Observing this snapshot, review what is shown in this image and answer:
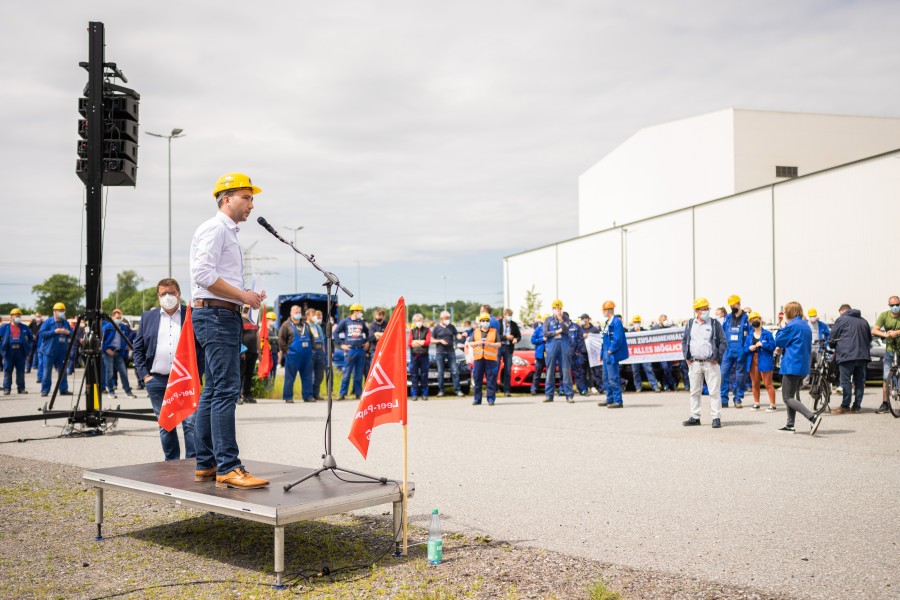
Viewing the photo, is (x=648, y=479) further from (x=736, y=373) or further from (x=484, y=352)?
(x=484, y=352)

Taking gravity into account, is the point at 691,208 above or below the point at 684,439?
above

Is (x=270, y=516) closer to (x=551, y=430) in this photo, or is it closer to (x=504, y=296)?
(x=551, y=430)

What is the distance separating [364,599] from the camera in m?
4.81

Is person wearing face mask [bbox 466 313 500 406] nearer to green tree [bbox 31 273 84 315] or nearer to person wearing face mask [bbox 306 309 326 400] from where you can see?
person wearing face mask [bbox 306 309 326 400]

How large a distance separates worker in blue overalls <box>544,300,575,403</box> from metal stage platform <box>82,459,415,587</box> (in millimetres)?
13282

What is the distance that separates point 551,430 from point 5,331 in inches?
622

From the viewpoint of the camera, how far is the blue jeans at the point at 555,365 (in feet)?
63.7

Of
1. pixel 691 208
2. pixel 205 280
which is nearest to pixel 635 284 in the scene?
pixel 691 208

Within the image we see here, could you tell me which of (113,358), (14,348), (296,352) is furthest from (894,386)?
(14,348)

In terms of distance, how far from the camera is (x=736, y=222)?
38156mm

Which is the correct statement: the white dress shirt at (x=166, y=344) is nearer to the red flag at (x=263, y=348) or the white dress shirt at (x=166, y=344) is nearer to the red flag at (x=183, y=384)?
the red flag at (x=183, y=384)

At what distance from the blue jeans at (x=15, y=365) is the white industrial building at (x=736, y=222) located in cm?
2652

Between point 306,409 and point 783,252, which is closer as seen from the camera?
point 306,409

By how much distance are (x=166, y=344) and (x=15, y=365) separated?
16.4 metres
